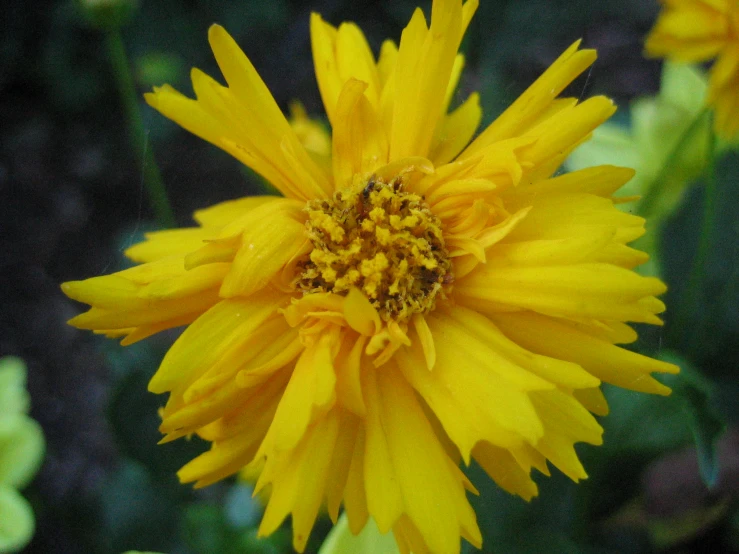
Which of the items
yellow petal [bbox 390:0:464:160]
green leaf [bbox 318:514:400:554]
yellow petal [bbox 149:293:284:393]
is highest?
yellow petal [bbox 390:0:464:160]

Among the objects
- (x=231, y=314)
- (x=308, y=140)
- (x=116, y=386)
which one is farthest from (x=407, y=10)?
(x=231, y=314)

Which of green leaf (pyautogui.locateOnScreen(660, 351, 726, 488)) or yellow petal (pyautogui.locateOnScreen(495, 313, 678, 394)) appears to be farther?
green leaf (pyautogui.locateOnScreen(660, 351, 726, 488))

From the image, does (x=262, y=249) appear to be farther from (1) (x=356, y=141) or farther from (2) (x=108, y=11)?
(2) (x=108, y=11)

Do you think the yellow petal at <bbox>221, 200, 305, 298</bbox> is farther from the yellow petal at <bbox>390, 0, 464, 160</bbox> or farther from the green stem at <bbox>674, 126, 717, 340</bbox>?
the green stem at <bbox>674, 126, 717, 340</bbox>

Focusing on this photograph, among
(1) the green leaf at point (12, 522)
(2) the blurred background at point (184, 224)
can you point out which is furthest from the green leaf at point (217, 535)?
(1) the green leaf at point (12, 522)

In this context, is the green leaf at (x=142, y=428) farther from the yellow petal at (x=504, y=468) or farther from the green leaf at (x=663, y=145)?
the green leaf at (x=663, y=145)

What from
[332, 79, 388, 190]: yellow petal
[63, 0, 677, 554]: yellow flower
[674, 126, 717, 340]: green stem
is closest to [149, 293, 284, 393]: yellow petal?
[63, 0, 677, 554]: yellow flower
